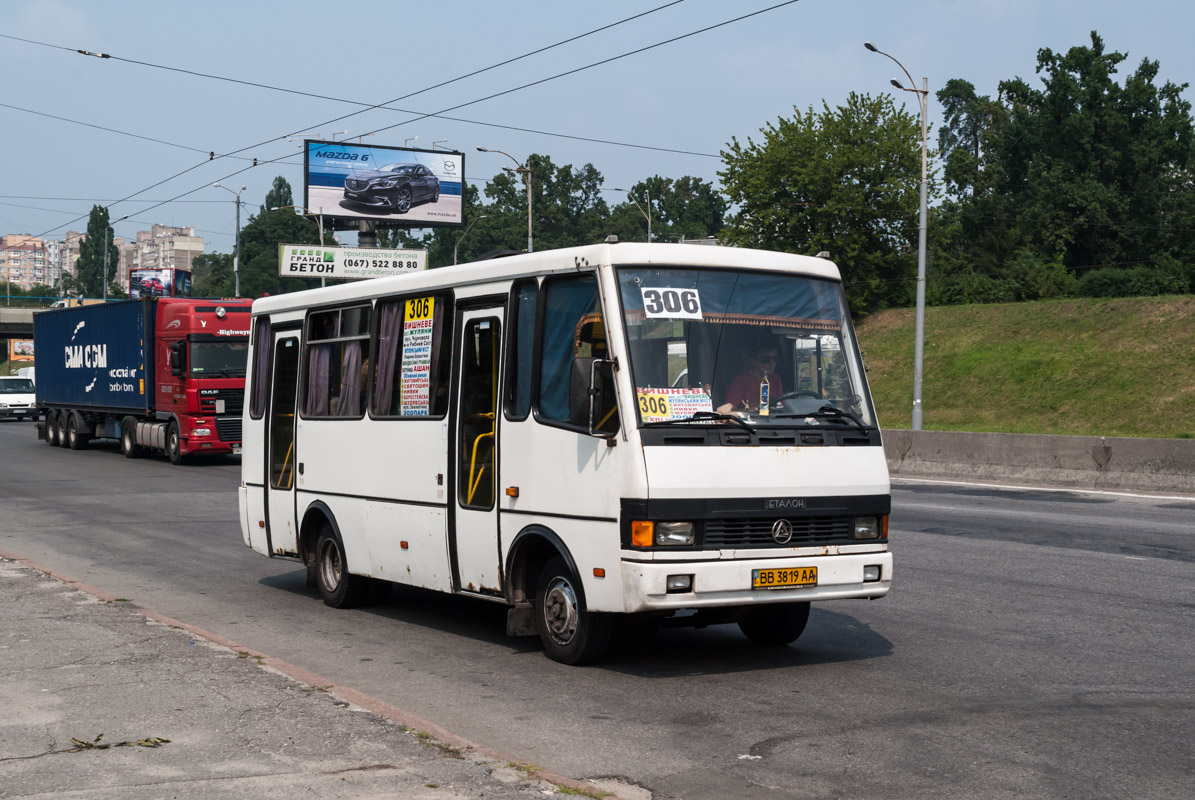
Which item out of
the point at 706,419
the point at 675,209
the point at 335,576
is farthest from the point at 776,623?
the point at 675,209

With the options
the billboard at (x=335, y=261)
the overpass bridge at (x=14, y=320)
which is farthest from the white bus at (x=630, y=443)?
the overpass bridge at (x=14, y=320)

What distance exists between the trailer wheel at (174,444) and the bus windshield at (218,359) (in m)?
1.41

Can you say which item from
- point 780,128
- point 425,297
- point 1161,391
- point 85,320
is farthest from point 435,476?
point 780,128

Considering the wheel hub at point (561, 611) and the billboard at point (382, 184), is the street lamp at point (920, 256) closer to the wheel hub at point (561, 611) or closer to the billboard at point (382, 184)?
the wheel hub at point (561, 611)

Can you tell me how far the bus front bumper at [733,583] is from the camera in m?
7.40

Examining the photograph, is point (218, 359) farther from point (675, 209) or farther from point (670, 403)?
point (675, 209)

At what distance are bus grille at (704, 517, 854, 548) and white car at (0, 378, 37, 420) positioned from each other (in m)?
56.2

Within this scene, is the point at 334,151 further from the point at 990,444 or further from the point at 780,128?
the point at 990,444

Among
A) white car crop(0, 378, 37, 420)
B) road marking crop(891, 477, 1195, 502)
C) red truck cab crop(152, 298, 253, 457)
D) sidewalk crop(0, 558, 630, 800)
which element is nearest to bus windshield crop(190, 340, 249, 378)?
red truck cab crop(152, 298, 253, 457)

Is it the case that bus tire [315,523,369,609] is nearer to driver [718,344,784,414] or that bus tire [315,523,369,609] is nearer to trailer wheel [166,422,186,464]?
driver [718,344,784,414]

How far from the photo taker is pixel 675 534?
751cm

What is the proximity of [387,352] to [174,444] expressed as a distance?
808 inches

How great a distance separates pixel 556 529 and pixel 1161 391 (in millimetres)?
33380

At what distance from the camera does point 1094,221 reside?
65125 mm
